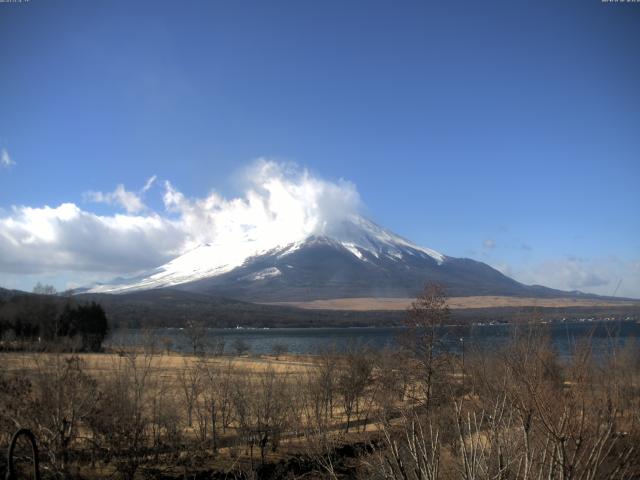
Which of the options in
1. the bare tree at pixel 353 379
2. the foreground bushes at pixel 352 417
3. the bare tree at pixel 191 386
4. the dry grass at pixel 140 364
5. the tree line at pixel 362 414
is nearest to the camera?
the tree line at pixel 362 414

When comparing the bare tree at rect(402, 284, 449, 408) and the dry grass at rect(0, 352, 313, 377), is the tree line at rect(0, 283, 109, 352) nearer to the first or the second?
the dry grass at rect(0, 352, 313, 377)

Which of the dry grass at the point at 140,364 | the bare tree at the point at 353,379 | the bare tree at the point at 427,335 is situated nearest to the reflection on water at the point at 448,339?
the bare tree at the point at 427,335

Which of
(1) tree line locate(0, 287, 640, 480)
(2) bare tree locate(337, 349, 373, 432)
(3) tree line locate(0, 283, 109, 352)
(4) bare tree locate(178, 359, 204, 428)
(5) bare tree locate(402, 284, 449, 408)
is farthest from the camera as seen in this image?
(3) tree line locate(0, 283, 109, 352)

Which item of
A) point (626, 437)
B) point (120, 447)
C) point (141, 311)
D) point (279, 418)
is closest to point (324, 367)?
point (279, 418)

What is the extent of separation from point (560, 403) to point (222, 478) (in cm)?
1471

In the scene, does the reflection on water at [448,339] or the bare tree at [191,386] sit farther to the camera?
the bare tree at [191,386]

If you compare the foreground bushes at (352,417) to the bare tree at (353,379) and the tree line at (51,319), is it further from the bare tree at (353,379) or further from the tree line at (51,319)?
the tree line at (51,319)

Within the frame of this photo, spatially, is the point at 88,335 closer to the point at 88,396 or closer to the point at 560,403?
the point at 88,396

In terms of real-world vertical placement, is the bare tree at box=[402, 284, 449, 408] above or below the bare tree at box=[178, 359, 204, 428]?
above

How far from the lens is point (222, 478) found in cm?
1908

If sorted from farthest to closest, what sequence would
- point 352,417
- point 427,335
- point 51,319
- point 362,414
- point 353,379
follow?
point 51,319 < point 362,414 < point 352,417 < point 353,379 < point 427,335

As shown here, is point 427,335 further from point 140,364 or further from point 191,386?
point 140,364

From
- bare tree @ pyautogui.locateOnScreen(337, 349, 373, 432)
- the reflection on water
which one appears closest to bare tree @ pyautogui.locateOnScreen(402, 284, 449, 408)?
the reflection on water

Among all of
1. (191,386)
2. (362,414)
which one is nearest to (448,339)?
(362,414)
